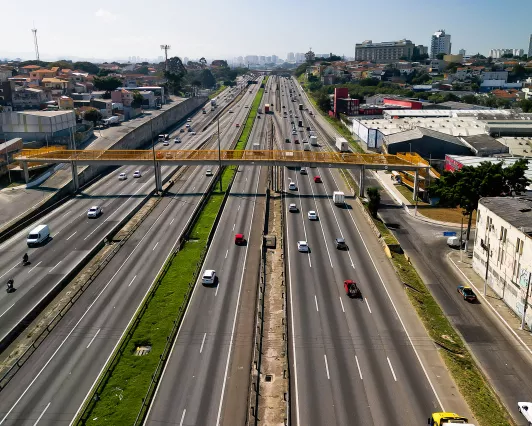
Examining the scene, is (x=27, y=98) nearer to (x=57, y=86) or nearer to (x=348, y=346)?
(x=57, y=86)

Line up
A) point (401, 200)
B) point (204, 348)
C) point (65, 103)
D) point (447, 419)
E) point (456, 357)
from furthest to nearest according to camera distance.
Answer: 1. point (65, 103)
2. point (401, 200)
3. point (204, 348)
4. point (456, 357)
5. point (447, 419)

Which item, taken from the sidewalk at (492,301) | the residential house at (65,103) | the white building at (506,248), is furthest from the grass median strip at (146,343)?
the residential house at (65,103)

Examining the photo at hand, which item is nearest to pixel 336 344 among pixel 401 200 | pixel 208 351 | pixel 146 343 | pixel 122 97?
pixel 208 351

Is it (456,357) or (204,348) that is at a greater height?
(204,348)

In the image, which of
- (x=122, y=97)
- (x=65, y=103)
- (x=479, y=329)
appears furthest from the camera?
(x=122, y=97)

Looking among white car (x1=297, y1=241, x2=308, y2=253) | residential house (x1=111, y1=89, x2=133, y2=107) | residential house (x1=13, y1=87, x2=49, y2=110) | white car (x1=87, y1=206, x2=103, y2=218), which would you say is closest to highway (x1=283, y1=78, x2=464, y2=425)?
white car (x1=297, y1=241, x2=308, y2=253)

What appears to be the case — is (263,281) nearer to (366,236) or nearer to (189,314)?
(189,314)
